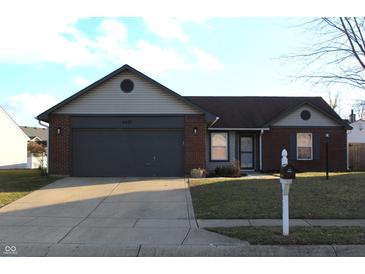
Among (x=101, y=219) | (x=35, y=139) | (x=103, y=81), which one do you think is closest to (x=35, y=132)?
(x=35, y=139)

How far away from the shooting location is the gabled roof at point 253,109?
75.2 feet

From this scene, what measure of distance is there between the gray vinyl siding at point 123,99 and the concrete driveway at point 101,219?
3.74 m

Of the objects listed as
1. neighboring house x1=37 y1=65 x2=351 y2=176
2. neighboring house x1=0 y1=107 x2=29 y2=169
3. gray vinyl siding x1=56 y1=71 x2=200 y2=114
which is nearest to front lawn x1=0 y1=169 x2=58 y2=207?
neighboring house x1=37 y1=65 x2=351 y2=176

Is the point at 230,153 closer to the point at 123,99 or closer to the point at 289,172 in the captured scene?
the point at 123,99

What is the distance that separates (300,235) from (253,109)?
666 inches

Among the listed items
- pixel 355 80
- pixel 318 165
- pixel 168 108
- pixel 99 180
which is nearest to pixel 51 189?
pixel 99 180

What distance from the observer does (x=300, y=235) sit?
26.9ft

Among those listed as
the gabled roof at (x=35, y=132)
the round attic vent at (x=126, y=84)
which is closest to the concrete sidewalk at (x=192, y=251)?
the round attic vent at (x=126, y=84)

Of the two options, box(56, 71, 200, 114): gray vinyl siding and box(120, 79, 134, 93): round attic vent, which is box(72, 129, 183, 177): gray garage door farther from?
box(120, 79, 134, 93): round attic vent

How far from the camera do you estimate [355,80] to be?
1587 centimetres

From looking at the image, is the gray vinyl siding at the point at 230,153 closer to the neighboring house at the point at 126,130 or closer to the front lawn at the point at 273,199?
the neighboring house at the point at 126,130

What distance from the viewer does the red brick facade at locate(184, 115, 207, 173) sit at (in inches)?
739

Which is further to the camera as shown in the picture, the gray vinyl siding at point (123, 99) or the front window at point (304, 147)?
the front window at point (304, 147)
